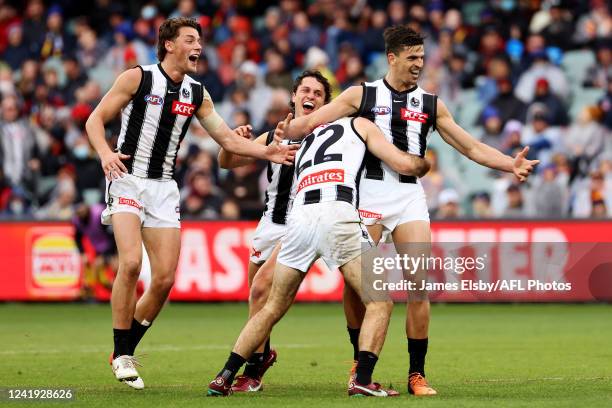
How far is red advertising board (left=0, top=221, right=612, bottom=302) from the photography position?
59.3 feet

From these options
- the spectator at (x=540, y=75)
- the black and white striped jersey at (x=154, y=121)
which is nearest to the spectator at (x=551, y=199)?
the spectator at (x=540, y=75)

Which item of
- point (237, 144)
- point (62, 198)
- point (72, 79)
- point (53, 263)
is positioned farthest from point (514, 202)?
point (237, 144)

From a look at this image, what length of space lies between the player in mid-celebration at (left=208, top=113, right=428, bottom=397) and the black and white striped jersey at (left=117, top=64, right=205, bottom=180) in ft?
5.07

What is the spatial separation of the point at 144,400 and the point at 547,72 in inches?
565

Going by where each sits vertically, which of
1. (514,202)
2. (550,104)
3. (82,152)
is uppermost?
(550,104)

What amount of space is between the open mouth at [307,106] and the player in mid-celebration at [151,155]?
0.56 meters

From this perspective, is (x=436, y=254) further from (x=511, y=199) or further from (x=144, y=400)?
(x=144, y=400)

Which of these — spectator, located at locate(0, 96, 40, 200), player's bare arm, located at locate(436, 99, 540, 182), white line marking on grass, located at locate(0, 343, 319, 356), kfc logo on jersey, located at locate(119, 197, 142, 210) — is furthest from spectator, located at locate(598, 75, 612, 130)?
kfc logo on jersey, located at locate(119, 197, 142, 210)

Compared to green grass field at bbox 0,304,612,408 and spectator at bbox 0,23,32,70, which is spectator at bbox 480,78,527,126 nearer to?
green grass field at bbox 0,304,612,408

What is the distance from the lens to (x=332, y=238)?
8.57m

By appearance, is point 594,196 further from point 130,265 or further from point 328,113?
point 130,265

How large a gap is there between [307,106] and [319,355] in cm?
318

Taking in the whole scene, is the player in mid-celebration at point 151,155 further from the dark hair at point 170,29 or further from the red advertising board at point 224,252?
the red advertising board at point 224,252

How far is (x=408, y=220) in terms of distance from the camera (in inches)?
358
